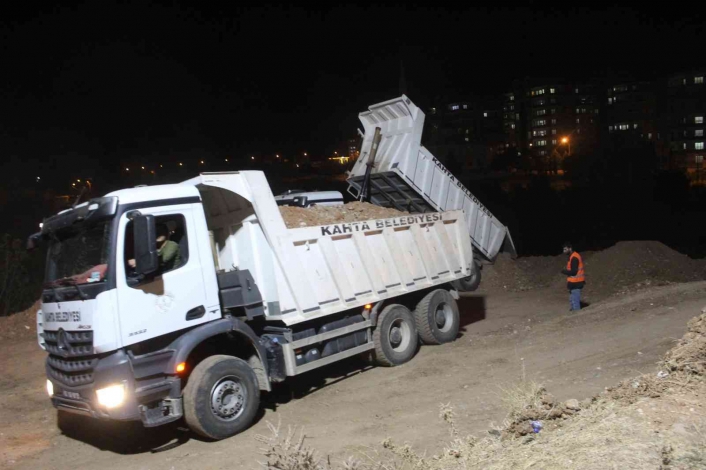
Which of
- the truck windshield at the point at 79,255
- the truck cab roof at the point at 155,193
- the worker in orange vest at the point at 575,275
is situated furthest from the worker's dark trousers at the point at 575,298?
the truck windshield at the point at 79,255

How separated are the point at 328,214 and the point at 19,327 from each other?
877cm

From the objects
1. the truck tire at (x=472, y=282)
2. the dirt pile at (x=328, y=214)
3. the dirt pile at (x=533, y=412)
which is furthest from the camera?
the truck tire at (x=472, y=282)

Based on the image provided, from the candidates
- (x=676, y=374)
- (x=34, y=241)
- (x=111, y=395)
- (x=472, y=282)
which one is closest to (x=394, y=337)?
(x=111, y=395)

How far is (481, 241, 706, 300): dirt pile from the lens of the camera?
48.9 feet

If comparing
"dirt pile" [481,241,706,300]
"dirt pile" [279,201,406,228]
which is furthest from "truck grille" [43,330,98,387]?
"dirt pile" [481,241,706,300]

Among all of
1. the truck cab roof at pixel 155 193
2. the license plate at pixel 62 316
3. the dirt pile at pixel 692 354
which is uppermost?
the truck cab roof at pixel 155 193

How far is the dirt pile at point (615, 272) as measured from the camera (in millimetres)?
14898

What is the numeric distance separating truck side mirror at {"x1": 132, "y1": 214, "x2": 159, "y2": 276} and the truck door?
0.26 metres

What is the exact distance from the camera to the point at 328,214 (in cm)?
915

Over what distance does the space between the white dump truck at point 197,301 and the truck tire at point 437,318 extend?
1.13 meters

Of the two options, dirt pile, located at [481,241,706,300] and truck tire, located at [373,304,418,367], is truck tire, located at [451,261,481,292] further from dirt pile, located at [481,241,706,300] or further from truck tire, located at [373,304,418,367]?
truck tire, located at [373,304,418,367]

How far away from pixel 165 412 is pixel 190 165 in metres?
47.2

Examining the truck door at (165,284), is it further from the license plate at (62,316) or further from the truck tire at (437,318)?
the truck tire at (437,318)

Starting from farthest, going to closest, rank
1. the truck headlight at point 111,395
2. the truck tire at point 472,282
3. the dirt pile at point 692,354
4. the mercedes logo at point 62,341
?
the truck tire at point 472,282, the mercedes logo at point 62,341, the truck headlight at point 111,395, the dirt pile at point 692,354
